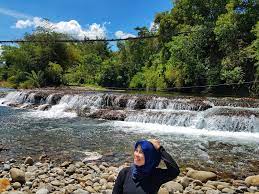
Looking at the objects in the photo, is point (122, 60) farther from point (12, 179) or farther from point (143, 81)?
point (12, 179)

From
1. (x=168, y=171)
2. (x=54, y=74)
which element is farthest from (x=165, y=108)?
(x=54, y=74)

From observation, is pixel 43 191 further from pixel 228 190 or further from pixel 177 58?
pixel 177 58

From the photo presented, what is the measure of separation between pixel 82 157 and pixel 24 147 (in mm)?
2293

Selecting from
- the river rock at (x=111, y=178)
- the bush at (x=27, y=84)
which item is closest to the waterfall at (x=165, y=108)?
the river rock at (x=111, y=178)

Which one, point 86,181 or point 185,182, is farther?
point 86,181

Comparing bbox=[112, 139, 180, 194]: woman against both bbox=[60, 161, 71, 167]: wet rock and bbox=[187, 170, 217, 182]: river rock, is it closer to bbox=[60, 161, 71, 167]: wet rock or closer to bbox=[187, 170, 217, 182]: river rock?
bbox=[187, 170, 217, 182]: river rock

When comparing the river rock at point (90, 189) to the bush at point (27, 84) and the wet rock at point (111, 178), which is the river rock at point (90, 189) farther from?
the bush at point (27, 84)

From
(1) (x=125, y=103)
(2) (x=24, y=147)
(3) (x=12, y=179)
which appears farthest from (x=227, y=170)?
(1) (x=125, y=103)

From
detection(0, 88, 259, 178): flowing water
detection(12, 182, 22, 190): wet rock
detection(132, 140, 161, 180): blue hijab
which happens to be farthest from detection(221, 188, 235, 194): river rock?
detection(132, 140, 161, 180): blue hijab

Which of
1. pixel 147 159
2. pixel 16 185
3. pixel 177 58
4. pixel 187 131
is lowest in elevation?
pixel 16 185

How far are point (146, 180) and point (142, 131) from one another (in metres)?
11.0

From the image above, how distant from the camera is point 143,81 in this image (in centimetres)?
4000

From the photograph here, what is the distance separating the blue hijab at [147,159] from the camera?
3.00 meters

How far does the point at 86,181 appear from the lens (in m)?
7.53
